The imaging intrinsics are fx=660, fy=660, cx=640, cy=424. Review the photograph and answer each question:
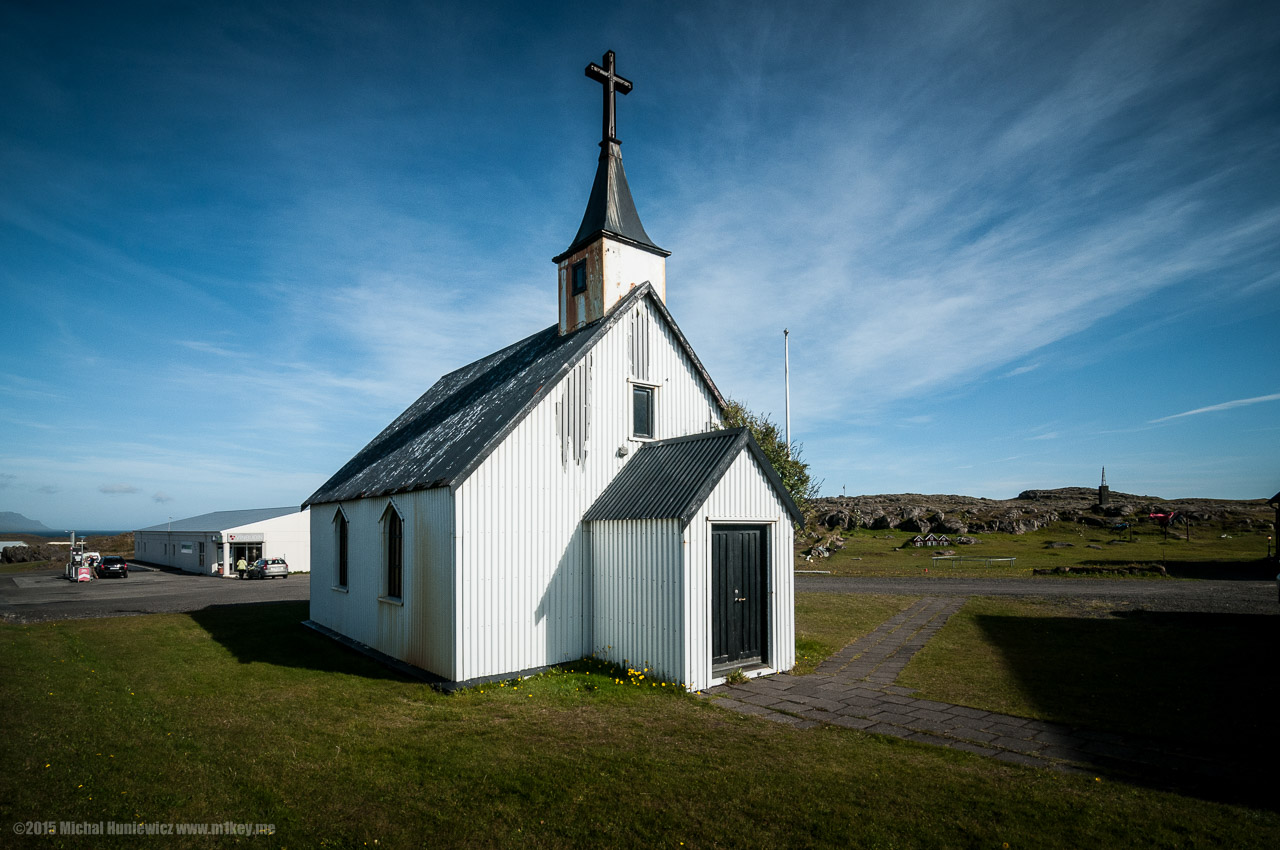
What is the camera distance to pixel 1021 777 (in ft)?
23.1

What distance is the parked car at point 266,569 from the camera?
137 ft

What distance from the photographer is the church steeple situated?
15055 millimetres

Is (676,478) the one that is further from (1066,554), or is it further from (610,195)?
(1066,554)

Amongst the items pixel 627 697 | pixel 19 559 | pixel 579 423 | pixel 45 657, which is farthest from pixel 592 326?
pixel 19 559

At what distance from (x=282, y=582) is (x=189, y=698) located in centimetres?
3096

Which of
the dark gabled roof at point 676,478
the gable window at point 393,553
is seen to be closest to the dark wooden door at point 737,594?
the dark gabled roof at point 676,478

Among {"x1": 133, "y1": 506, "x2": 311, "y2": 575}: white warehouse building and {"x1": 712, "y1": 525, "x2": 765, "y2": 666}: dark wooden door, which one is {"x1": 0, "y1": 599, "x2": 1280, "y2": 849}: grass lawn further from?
{"x1": 133, "y1": 506, "x2": 311, "y2": 575}: white warehouse building

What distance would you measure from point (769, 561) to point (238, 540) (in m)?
42.9

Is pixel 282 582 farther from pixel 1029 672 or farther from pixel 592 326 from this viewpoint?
pixel 1029 672

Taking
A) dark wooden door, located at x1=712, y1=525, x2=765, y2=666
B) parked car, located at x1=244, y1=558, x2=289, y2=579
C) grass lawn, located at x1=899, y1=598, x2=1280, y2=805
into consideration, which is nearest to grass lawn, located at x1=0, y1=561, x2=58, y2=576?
parked car, located at x1=244, y1=558, x2=289, y2=579

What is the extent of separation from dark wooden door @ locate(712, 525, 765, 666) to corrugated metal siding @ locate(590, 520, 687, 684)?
0.93 m

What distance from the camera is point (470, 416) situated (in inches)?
580

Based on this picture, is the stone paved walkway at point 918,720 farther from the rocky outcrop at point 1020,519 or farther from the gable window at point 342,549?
the rocky outcrop at point 1020,519

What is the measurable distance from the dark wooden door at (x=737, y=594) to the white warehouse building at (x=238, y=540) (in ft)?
136
